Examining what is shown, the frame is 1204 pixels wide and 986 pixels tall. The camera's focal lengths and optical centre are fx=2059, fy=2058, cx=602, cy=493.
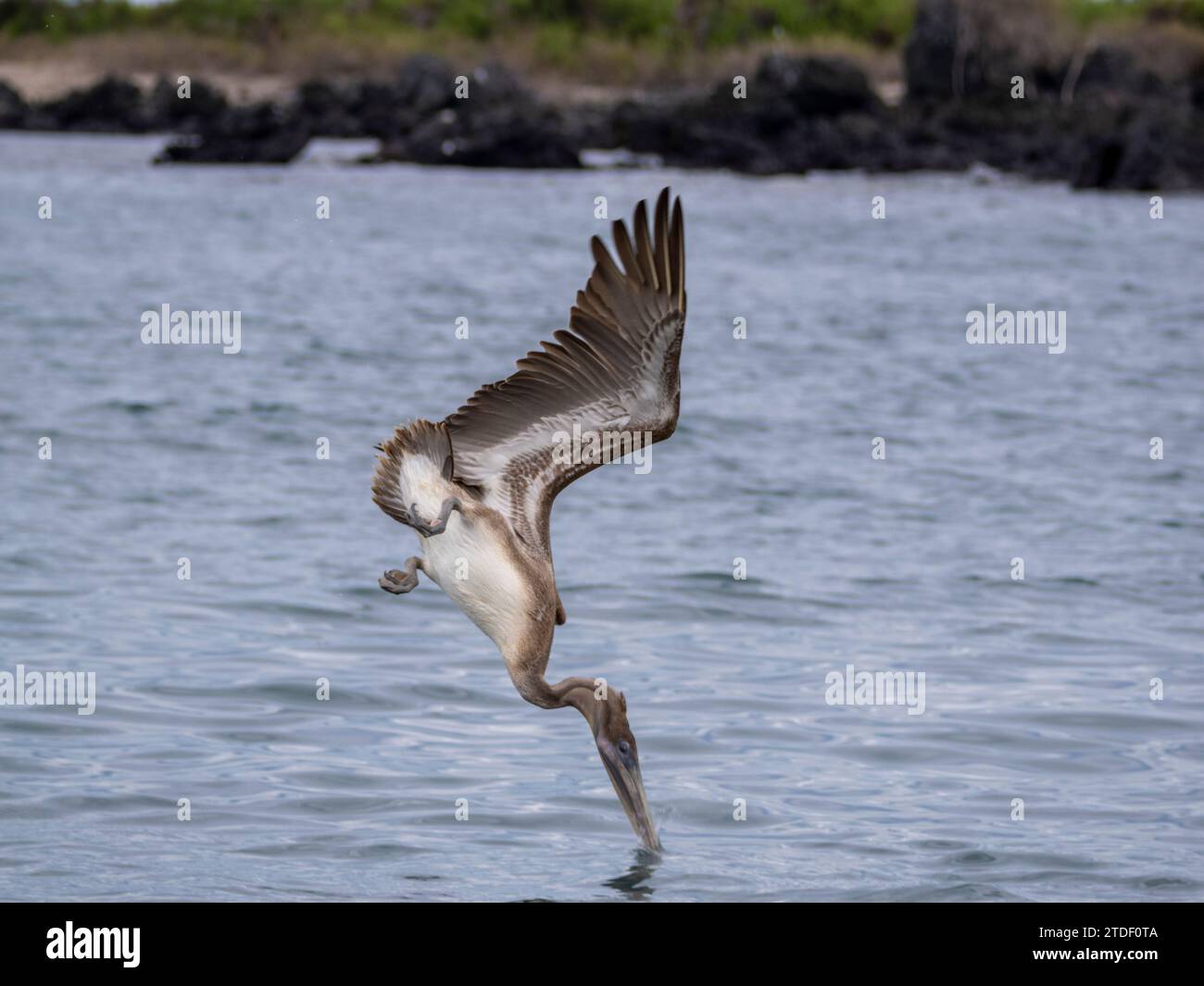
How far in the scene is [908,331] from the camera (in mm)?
25938

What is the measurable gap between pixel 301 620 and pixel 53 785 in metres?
3.02

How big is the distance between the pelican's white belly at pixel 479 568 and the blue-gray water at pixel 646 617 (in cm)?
128
